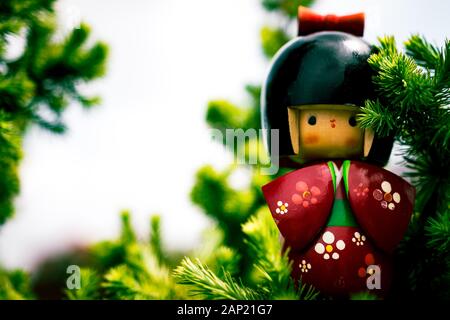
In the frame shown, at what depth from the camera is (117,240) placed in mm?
1089

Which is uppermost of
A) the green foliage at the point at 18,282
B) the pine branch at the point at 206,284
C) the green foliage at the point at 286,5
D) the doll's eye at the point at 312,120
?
the green foliage at the point at 286,5

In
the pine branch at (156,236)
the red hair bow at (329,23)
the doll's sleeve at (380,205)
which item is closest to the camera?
the doll's sleeve at (380,205)

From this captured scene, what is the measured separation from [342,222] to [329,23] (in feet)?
1.18

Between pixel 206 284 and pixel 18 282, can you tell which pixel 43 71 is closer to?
pixel 18 282

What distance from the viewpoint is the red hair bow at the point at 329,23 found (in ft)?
2.68

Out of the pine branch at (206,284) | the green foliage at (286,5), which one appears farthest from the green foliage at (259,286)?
the green foliage at (286,5)

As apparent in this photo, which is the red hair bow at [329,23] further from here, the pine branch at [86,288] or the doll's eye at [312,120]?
the pine branch at [86,288]

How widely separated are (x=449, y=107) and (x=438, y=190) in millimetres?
153

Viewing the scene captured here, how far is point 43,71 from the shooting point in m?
1.07

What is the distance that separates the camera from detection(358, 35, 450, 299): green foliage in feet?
2.07

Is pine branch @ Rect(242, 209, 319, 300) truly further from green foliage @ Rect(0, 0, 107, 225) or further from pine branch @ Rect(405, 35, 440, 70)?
green foliage @ Rect(0, 0, 107, 225)

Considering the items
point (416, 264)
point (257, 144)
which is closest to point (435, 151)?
point (416, 264)

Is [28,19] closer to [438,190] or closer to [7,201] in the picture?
[7,201]

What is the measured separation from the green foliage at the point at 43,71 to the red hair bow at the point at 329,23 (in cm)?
50
